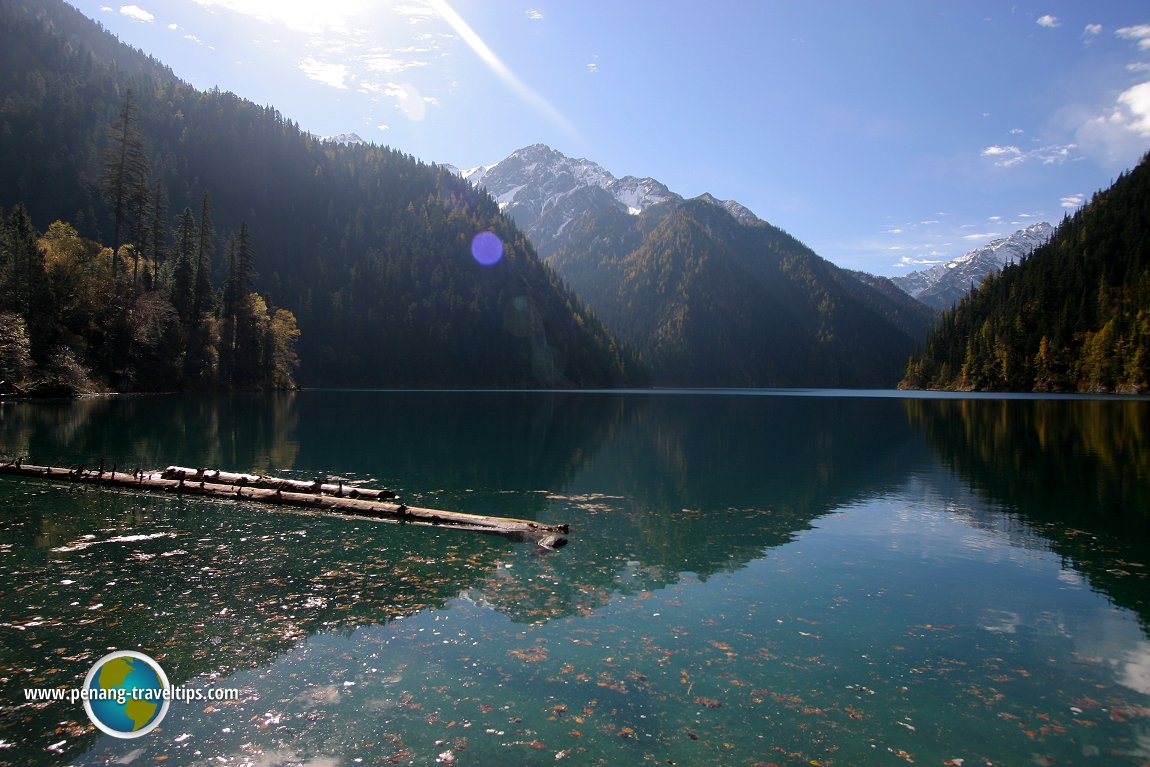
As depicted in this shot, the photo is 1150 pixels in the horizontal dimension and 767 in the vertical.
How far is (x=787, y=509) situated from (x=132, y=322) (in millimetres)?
92803

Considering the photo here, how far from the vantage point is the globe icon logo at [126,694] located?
9562 mm

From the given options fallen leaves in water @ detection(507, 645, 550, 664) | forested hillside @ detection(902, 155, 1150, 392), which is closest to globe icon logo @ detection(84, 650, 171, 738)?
fallen leaves in water @ detection(507, 645, 550, 664)

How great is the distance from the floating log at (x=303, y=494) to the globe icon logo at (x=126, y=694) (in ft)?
37.8

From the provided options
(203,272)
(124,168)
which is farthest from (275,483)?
(203,272)

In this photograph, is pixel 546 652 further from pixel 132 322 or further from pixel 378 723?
pixel 132 322

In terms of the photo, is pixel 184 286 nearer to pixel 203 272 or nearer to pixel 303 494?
pixel 203 272

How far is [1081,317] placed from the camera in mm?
159250

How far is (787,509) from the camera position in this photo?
27969 millimetres

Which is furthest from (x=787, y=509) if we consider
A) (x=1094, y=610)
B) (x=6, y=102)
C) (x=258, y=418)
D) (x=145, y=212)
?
(x=6, y=102)

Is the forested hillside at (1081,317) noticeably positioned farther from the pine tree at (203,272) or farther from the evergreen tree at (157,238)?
the evergreen tree at (157,238)

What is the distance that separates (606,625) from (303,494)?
1642 cm

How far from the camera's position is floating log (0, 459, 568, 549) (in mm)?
21875

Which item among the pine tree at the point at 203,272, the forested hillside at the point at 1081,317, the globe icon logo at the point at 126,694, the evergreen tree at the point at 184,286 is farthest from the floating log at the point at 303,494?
the forested hillside at the point at 1081,317

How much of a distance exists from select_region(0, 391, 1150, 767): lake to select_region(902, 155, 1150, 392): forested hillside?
14346cm
